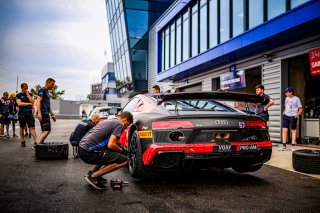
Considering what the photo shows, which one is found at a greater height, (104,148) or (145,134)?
(145,134)

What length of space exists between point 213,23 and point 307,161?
9818 millimetres

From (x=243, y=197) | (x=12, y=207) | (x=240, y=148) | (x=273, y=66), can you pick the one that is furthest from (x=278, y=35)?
(x=12, y=207)

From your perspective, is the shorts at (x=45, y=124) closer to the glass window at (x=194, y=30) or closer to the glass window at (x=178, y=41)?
the glass window at (x=194, y=30)

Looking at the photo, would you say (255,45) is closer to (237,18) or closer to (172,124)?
(237,18)

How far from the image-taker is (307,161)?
15.6 ft

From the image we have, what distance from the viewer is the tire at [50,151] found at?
19.7 ft

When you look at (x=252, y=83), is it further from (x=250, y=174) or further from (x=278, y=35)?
(x=250, y=174)

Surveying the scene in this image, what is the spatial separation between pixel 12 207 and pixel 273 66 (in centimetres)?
923

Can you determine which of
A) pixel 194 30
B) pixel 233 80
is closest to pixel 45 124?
pixel 233 80

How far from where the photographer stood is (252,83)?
15016 millimetres

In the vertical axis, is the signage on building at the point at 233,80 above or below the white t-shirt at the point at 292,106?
above

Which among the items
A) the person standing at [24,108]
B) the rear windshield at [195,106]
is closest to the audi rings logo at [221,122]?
the rear windshield at [195,106]

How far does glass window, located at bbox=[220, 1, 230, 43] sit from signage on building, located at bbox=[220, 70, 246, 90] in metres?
1.51

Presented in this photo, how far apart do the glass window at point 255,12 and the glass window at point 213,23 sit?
8.40 ft
